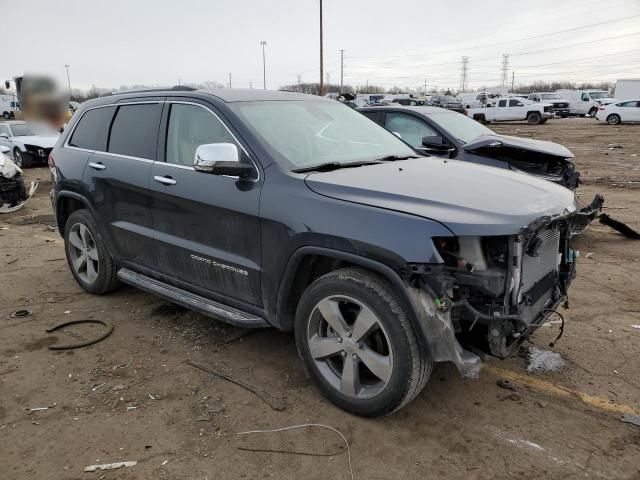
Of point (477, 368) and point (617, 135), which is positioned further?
point (617, 135)

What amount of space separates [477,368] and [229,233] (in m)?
1.74

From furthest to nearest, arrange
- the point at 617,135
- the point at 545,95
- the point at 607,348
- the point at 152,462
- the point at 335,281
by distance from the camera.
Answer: the point at 545,95, the point at 617,135, the point at 607,348, the point at 335,281, the point at 152,462

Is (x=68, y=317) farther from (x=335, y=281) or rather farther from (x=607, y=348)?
(x=607, y=348)

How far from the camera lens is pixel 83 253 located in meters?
5.04

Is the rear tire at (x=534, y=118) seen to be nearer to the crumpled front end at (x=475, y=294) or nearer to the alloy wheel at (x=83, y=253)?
the alloy wheel at (x=83, y=253)

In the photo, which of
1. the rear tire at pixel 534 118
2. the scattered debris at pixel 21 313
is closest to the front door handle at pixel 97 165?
the scattered debris at pixel 21 313

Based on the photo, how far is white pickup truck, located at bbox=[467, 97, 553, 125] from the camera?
1254 inches

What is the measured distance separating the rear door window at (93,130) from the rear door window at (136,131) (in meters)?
0.13

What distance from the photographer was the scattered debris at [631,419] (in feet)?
9.71

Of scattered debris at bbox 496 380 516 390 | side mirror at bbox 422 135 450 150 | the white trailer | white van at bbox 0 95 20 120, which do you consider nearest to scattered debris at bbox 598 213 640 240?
side mirror at bbox 422 135 450 150

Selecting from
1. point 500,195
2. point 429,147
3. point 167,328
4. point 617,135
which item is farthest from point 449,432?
point 617,135

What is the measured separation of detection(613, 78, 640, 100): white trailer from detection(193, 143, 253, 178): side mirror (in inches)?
1969

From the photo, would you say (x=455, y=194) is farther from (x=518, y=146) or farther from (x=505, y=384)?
(x=518, y=146)

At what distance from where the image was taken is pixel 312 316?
10.1 feet
